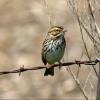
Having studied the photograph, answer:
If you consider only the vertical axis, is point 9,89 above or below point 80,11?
below

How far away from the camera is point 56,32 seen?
31.8 ft

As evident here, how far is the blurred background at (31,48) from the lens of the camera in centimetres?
1362

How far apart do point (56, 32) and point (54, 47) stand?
0.85 feet

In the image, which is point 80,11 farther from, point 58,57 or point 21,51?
point 21,51

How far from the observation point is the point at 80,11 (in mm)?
9078

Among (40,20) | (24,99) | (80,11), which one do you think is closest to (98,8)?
(80,11)

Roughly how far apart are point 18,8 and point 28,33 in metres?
1.30

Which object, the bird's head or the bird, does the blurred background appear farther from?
the bird's head

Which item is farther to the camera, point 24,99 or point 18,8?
point 18,8

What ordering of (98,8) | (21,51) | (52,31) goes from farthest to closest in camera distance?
(21,51) < (52,31) < (98,8)

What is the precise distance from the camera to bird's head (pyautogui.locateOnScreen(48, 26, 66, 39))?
9.54 m

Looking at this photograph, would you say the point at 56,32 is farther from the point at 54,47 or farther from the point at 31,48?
the point at 31,48

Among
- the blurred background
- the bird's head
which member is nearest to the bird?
the bird's head

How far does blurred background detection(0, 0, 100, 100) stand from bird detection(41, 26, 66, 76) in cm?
226
